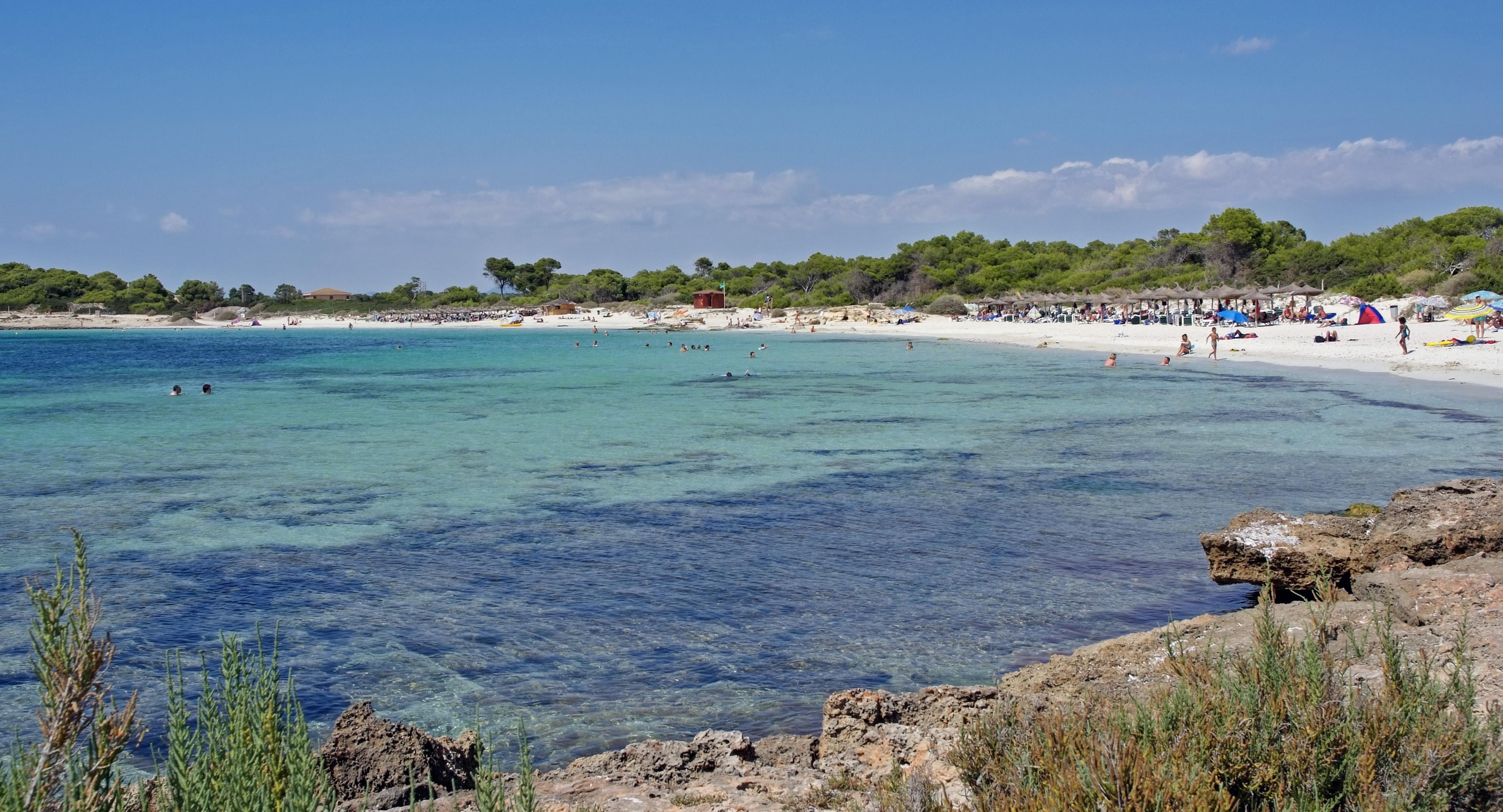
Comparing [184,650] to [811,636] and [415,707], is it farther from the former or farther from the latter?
[811,636]

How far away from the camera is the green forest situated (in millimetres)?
59719

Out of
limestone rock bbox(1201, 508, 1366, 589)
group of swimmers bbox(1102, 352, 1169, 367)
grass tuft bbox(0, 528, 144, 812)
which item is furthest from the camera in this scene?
group of swimmers bbox(1102, 352, 1169, 367)

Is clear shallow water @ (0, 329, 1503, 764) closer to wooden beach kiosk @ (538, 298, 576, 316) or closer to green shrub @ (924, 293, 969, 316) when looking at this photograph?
green shrub @ (924, 293, 969, 316)

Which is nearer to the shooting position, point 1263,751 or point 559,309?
point 1263,751

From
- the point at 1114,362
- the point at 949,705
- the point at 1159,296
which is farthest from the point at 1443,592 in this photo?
the point at 1159,296

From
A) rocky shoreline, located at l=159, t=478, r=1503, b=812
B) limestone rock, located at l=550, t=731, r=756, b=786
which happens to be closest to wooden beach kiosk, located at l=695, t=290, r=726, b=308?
rocky shoreline, located at l=159, t=478, r=1503, b=812

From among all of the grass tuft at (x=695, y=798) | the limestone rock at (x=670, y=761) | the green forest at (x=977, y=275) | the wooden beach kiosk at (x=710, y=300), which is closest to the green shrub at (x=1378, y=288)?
the green forest at (x=977, y=275)

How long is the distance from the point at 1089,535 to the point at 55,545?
36.7 ft

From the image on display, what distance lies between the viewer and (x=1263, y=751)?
11.6 feet

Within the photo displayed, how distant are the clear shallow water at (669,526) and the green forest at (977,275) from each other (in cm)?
3556

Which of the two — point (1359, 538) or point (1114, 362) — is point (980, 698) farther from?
point (1114, 362)

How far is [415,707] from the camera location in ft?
21.9

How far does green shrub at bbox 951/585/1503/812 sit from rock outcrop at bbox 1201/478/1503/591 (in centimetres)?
383

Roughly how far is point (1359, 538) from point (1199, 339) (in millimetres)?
40821
